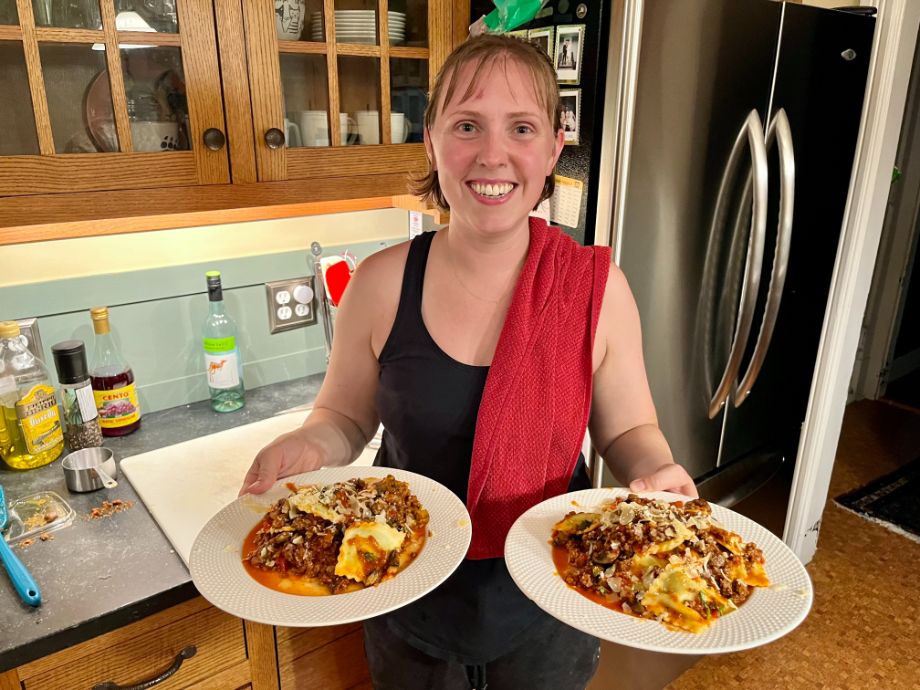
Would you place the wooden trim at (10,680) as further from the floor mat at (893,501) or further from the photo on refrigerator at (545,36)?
the floor mat at (893,501)

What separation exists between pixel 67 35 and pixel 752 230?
157 centimetres


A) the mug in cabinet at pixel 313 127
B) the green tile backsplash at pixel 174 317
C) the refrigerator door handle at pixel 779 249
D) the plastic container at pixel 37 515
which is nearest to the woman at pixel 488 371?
the mug in cabinet at pixel 313 127

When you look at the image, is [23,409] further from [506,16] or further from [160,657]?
[506,16]

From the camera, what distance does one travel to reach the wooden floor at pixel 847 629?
6.91 ft

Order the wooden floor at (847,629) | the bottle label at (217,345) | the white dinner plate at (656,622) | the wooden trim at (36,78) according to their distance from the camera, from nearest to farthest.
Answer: the white dinner plate at (656,622) → the wooden trim at (36,78) → the bottle label at (217,345) → the wooden floor at (847,629)

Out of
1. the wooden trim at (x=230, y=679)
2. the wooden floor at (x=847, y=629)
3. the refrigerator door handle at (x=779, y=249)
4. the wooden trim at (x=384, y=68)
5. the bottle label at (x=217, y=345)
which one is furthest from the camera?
the wooden floor at (x=847, y=629)

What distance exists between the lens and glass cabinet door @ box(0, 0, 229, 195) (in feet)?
3.43

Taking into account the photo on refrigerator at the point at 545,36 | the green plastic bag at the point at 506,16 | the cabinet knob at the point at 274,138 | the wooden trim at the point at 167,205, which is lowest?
the wooden trim at the point at 167,205

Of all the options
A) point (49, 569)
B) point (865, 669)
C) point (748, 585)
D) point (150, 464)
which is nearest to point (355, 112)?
point (150, 464)

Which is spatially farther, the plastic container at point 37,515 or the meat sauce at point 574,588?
the plastic container at point 37,515

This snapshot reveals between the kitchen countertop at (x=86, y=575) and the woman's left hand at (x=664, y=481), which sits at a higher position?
the woman's left hand at (x=664, y=481)

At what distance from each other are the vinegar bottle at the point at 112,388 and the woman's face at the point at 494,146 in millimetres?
910

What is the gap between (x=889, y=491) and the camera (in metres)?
3.12

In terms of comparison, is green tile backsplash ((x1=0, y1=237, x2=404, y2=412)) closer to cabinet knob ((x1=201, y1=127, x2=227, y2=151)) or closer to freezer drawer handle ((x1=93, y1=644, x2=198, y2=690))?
cabinet knob ((x1=201, y1=127, x2=227, y2=151))
